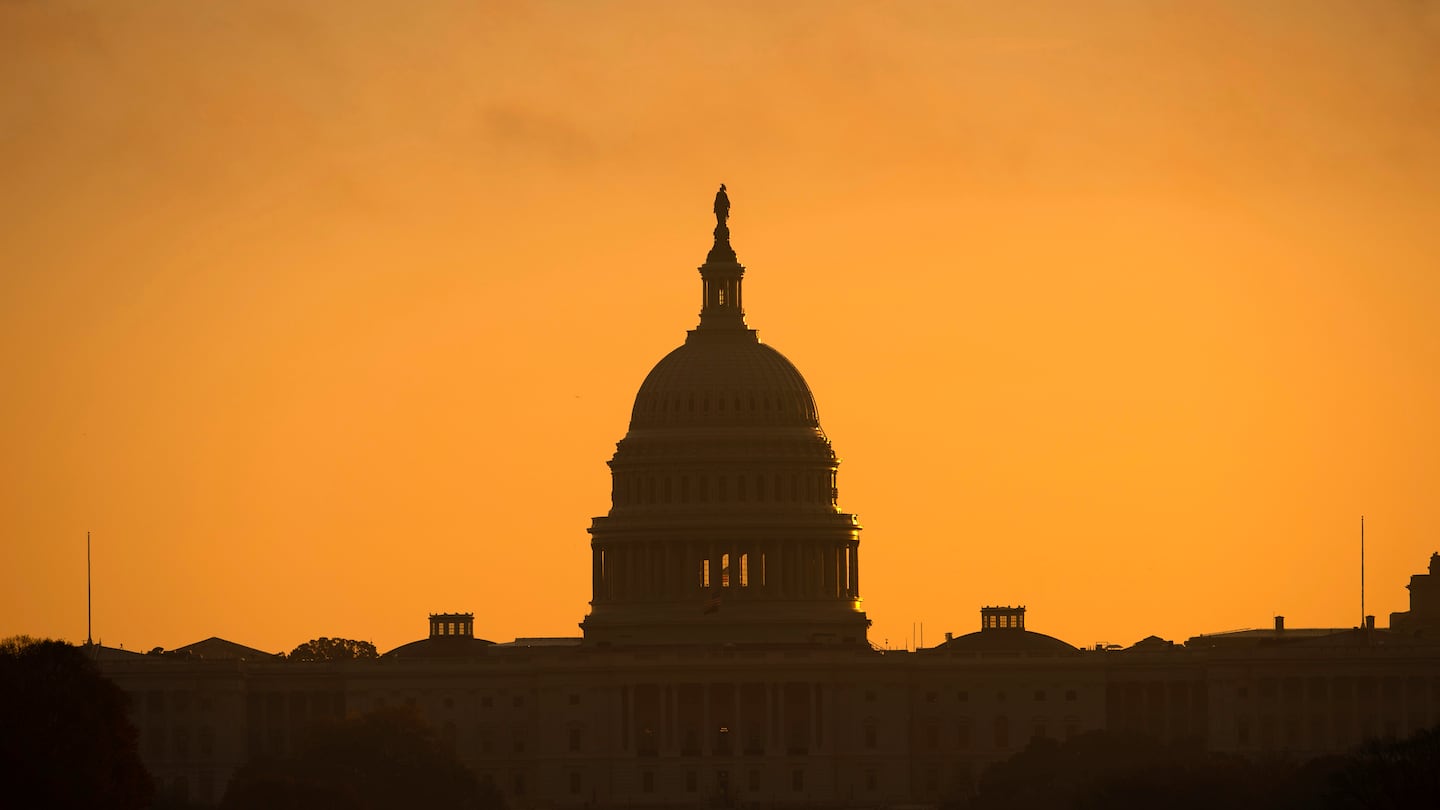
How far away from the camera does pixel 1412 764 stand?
609 ft

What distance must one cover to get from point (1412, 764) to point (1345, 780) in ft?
23.0

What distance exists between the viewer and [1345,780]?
19238 centimetres
